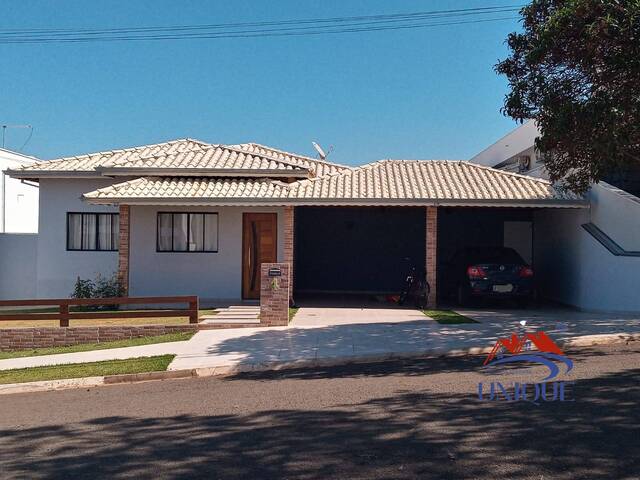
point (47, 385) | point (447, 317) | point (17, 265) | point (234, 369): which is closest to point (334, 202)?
point (447, 317)

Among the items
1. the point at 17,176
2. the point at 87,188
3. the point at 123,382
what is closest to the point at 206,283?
the point at 87,188

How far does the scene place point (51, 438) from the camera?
6.73 metres

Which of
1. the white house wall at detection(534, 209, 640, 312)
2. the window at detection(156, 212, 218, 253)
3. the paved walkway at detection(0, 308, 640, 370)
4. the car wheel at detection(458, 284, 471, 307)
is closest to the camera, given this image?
the paved walkway at detection(0, 308, 640, 370)

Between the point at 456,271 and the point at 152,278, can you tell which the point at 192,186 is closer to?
the point at 152,278

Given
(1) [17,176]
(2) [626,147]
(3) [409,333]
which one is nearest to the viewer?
(2) [626,147]

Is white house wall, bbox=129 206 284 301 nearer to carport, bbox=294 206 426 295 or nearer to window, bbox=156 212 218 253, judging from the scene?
window, bbox=156 212 218 253

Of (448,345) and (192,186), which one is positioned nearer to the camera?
(448,345)

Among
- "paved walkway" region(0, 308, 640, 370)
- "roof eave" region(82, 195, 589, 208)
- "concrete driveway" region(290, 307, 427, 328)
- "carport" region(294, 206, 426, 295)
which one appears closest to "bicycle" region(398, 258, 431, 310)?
"concrete driveway" region(290, 307, 427, 328)

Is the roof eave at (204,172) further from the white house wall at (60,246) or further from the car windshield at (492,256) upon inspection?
the car windshield at (492,256)

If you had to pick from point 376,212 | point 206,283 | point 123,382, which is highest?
point 376,212

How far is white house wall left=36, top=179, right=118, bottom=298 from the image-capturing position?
1878 cm

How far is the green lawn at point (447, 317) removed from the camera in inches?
555

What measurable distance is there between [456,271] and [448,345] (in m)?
6.60

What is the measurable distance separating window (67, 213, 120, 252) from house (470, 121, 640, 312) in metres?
11.6
